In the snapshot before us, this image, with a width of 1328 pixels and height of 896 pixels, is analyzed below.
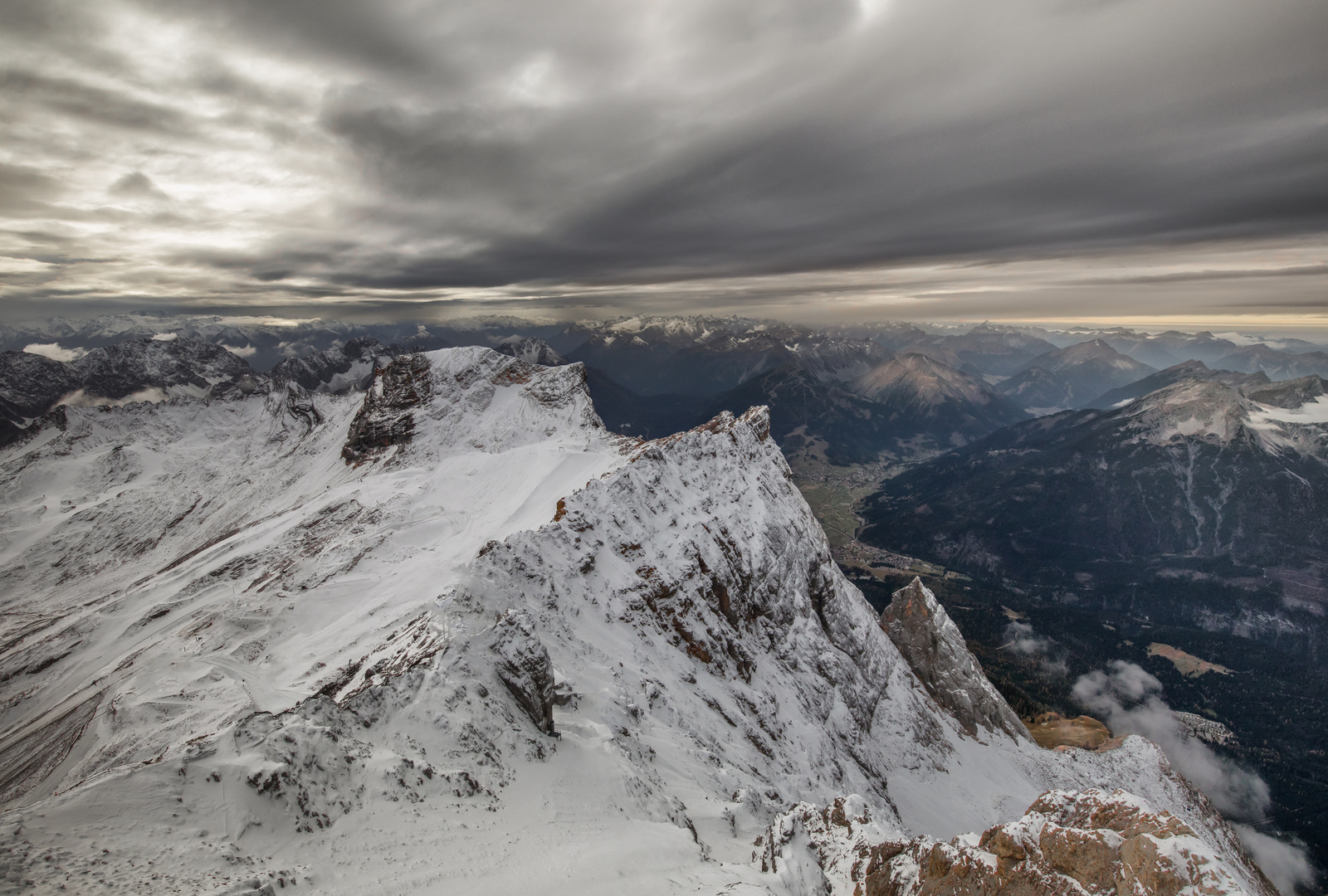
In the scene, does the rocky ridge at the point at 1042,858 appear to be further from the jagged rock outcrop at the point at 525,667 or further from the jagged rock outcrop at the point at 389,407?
the jagged rock outcrop at the point at 389,407

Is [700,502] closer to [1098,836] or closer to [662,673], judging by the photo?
[662,673]

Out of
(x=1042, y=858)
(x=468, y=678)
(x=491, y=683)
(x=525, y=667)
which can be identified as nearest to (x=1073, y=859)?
(x=1042, y=858)

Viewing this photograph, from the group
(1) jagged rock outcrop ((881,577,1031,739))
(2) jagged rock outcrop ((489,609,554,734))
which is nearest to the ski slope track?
(2) jagged rock outcrop ((489,609,554,734))

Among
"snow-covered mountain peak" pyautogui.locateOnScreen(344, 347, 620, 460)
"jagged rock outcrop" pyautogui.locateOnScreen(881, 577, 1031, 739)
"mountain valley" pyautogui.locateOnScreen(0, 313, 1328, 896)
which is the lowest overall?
"jagged rock outcrop" pyautogui.locateOnScreen(881, 577, 1031, 739)

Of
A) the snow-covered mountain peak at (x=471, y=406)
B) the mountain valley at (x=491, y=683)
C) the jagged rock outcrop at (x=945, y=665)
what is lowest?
the jagged rock outcrop at (x=945, y=665)

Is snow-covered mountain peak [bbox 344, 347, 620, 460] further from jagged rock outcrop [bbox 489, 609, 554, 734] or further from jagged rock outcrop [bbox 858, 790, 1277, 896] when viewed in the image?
jagged rock outcrop [bbox 858, 790, 1277, 896]

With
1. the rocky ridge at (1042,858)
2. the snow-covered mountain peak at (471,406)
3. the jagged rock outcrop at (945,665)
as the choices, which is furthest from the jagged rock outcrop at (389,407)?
the jagged rock outcrop at (945,665)

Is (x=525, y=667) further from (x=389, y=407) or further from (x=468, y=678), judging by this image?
(x=389, y=407)
